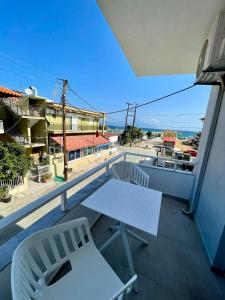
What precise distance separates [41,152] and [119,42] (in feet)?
38.1

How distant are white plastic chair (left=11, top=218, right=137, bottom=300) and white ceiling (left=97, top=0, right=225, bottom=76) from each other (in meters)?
1.83

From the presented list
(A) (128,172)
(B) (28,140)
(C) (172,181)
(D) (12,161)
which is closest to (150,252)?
(A) (128,172)

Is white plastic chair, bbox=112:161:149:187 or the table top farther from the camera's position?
white plastic chair, bbox=112:161:149:187

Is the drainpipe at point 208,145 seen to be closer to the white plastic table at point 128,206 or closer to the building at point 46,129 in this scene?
the white plastic table at point 128,206

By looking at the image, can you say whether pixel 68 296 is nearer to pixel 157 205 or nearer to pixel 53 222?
pixel 53 222

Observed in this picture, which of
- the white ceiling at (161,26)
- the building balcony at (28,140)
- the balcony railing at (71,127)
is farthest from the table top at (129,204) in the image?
the balcony railing at (71,127)

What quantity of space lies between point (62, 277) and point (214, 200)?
66.9 inches

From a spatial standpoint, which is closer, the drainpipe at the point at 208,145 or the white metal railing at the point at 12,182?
the drainpipe at the point at 208,145

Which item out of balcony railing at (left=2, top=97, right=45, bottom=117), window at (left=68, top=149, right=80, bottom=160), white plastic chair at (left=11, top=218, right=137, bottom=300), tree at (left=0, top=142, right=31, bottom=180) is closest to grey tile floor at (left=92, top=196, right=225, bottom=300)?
white plastic chair at (left=11, top=218, right=137, bottom=300)

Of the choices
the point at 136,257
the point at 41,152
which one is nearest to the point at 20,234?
the point at 136,257

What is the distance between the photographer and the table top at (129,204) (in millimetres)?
1082

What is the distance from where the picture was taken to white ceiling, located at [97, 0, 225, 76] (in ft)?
3.84

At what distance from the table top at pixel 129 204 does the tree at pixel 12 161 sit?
6753 mm

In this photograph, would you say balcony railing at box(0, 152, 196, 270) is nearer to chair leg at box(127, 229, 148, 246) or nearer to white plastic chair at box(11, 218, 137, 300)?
white plastic chair at box(11, 218, 137, 300)
